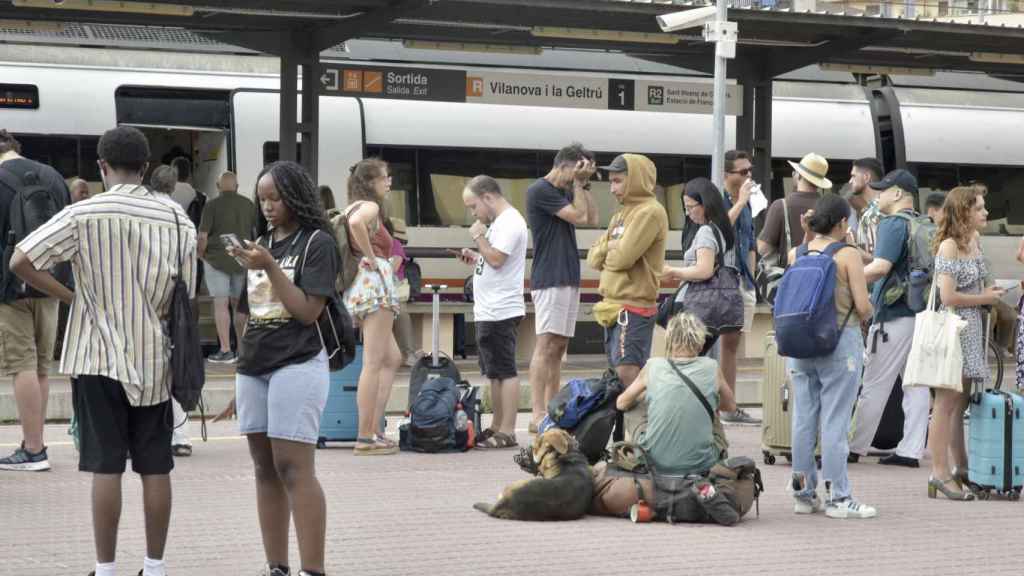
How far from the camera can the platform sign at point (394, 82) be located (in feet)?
51.3

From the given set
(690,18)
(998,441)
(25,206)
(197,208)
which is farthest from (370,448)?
(197,208)

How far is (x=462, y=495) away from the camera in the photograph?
29.0 ft

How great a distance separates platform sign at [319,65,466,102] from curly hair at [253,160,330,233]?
9489 millimetres

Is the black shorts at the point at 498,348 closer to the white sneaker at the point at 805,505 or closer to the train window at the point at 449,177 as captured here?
the white sneaker at the point at 805,505

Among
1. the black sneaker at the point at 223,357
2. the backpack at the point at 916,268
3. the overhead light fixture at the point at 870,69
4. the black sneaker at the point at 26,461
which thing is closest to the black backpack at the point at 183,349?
the black sneaker at the point at 26,461

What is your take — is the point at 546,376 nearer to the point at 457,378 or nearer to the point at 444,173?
the point at 457,378

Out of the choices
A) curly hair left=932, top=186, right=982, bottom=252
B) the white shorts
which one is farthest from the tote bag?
the white shorts

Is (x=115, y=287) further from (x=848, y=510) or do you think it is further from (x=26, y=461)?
(x=848, y=510)

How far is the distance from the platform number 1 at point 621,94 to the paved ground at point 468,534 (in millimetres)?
7902

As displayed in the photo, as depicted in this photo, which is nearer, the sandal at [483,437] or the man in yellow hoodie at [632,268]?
the man in yellow hoodie at [632,268]

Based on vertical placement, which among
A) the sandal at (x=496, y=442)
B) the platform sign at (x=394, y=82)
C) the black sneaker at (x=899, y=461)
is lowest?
the black sneaker at (x=899, y=461)

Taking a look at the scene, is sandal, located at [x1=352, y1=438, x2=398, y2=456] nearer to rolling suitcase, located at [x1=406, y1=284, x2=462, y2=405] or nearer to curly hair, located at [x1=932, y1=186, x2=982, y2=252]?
rolling suitcase, located at [x1=406, y1=284, x2=462, y2=405]

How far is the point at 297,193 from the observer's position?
241 inches

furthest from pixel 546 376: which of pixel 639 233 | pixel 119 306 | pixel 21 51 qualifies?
pixel 21 51
